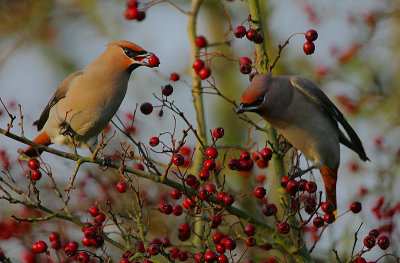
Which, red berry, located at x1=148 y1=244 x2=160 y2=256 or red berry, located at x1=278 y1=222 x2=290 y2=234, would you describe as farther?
red berry, located at x1=278 y1=222 x2=290 y2=234

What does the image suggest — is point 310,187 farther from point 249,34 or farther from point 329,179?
point 329,179

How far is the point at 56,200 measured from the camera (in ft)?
17.8

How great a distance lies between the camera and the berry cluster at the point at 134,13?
429 centimetres

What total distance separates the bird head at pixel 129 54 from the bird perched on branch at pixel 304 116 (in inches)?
35.9

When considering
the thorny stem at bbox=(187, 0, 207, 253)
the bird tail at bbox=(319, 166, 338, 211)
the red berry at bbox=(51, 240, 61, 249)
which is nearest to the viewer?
the red berry at bbox=(51, 240, 61, 249)

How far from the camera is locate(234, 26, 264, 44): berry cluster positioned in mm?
3760

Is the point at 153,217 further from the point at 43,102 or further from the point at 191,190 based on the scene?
the point at 191,190

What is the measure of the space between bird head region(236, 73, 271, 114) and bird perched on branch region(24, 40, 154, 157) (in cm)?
82

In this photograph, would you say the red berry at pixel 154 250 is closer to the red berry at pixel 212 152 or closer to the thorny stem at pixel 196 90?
the red berry at pixel 212 152

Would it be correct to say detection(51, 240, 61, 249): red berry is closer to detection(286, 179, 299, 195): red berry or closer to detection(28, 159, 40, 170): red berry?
detection(28, 159, 40, 170): red berry

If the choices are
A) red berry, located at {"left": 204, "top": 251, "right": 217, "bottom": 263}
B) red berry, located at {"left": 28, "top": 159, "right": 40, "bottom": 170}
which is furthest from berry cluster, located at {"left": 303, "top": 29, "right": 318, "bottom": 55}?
red berry, located at {"left": 28, "top": 159, "right": 40, "bottom": 170}

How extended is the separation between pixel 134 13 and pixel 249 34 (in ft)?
3.16

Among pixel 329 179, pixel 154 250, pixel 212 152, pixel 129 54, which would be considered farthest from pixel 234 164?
pixel 329 179

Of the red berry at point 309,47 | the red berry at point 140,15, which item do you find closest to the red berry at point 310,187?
the red berry at point 309,47
